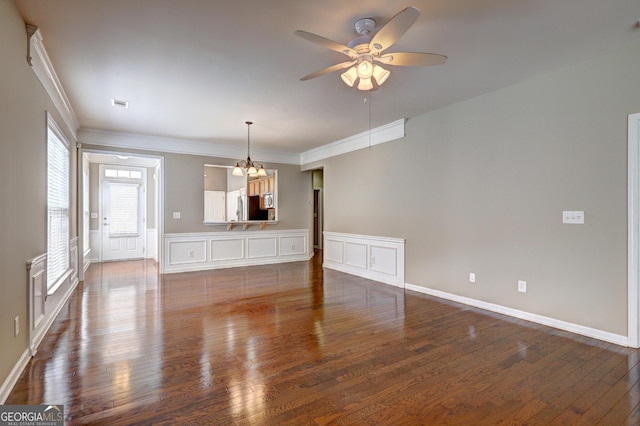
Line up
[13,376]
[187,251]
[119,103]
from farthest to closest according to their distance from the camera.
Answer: [187,251] < [119,103] < [13,376]

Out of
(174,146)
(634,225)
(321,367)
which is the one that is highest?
(174,146)

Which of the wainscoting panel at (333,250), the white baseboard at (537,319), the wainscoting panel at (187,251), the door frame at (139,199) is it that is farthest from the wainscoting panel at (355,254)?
the door frame at (139,199)

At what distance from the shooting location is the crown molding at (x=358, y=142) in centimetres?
521

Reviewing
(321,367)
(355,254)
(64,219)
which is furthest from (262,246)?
(321,367)

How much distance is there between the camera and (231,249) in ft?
23.1

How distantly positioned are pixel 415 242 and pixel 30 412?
446 centimetres

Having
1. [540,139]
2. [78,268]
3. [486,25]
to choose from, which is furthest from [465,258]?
[78,268]

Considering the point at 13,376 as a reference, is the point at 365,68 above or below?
above

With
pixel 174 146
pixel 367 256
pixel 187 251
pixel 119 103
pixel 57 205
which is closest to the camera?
pixel 57 205

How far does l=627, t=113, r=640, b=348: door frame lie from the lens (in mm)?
2814

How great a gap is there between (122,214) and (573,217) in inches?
356

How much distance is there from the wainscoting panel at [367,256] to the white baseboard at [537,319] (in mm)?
682

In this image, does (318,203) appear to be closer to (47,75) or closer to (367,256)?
(367,256)

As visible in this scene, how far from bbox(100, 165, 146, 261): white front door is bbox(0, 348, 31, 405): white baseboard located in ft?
20.2
